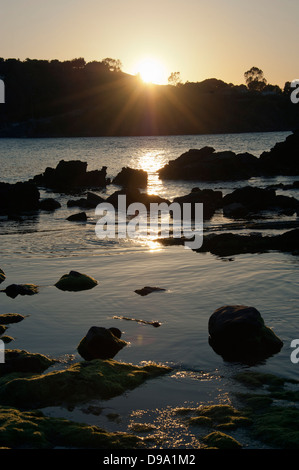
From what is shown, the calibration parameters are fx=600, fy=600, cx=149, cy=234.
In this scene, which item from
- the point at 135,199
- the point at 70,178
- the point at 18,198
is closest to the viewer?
the point at 18,198

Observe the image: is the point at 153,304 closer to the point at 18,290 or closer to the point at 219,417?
the point at 18,290

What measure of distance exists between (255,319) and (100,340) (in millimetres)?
3768

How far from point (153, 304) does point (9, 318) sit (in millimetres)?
4353

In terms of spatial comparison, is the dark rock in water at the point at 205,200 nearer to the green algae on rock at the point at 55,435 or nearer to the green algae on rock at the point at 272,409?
the green algae on rock at the point at 272,409

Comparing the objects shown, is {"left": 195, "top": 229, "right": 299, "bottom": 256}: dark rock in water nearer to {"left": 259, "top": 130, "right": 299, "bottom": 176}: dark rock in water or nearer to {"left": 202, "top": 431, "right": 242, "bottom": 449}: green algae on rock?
{"left": 202, "top": 431, "right": 242, "bottom": 449}: green algae on rock

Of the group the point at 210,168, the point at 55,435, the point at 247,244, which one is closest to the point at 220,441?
the point at 55,435

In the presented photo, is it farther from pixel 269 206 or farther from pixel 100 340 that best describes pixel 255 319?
pixel 269 206

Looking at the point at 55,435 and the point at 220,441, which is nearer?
the point at 220,441

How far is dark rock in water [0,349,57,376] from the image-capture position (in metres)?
13.2

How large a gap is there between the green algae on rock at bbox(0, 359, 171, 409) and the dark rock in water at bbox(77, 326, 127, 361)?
96 cm

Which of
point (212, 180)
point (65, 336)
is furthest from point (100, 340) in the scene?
point (212, 180)

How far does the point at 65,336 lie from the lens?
1541cm

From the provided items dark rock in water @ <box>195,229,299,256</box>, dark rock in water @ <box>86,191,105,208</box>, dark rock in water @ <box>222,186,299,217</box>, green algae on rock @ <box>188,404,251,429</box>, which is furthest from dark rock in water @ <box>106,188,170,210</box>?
green algae on rock @ <box>188,404,251,429</box>

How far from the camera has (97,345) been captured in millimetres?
14164
